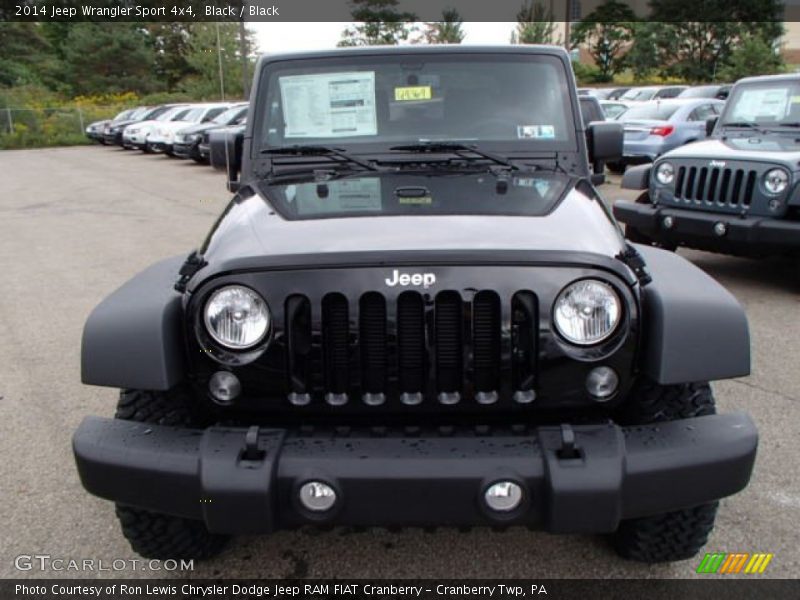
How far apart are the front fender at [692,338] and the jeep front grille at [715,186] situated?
4.13 m

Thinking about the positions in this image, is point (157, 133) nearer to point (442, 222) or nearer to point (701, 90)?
point (701, 90)

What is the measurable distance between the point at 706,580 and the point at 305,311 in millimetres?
1659

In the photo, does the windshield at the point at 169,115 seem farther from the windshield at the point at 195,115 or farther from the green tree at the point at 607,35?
the green tree at the point at 607,35

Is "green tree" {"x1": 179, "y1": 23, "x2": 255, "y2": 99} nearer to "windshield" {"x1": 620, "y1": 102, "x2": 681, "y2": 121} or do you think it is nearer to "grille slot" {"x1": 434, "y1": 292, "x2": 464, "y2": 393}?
"windshield" {"x1": 620, "y1": 102, "x2": 681, "y2": 121}

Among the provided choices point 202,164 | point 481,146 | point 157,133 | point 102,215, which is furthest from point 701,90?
point 481,146

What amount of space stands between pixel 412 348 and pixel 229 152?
6.21ft

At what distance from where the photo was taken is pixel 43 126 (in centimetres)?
3188

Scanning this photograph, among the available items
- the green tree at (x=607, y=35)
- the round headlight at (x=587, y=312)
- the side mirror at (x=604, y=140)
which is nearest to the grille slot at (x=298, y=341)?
the round headlight at (x=587, y=312)

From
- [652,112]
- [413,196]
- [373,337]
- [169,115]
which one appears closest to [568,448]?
[373,337]

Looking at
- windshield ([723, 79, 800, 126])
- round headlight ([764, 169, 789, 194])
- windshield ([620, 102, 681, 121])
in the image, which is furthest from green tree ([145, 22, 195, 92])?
round headlight ([764, 169, 789, 194])

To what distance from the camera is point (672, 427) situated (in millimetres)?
2184

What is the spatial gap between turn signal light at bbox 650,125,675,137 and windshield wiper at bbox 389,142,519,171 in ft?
35.0

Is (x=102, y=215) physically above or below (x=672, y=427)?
below

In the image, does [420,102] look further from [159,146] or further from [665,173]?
[159,146]
